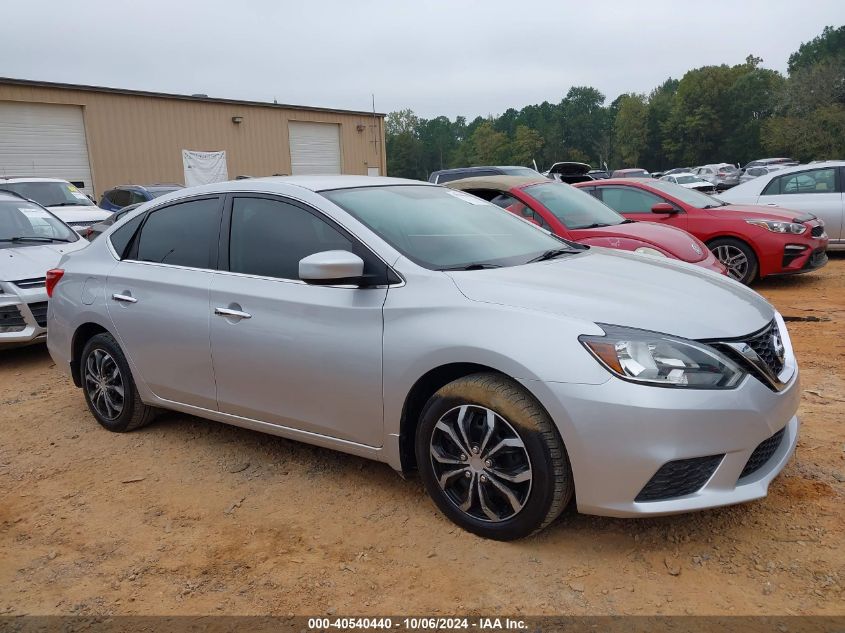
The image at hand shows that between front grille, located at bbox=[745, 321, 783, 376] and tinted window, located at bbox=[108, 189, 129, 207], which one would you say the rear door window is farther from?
tinted window, located at bbox=[108, 189, 129, 207]

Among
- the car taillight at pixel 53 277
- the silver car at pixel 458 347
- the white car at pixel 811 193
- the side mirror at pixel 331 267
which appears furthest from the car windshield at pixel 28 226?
the white car at pixel 811 193

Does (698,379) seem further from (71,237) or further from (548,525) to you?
(71,237)

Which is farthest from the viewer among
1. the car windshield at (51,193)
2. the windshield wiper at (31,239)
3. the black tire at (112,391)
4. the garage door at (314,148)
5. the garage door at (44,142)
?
the garage door at (314,148)

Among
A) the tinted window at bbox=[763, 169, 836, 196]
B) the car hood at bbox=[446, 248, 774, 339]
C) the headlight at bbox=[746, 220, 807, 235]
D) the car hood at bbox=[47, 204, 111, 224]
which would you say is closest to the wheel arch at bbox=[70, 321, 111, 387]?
the car hood at bbox=[446, 248, 774, 339]

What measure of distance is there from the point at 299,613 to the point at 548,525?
1.07m

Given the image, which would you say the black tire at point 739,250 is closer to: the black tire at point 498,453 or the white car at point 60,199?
the black tire at point 498,453

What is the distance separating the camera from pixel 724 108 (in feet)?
261

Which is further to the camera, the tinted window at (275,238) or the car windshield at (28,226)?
the car windshield at (28,226)

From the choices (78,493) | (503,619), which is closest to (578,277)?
(503,619)

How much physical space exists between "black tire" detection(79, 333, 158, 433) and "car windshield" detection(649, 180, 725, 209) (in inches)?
276

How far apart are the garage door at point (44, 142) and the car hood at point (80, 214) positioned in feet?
34.3

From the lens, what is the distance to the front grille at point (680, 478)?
8.66 ft

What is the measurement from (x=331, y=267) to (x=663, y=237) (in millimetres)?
4746

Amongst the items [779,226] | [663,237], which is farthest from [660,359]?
[779,226]
